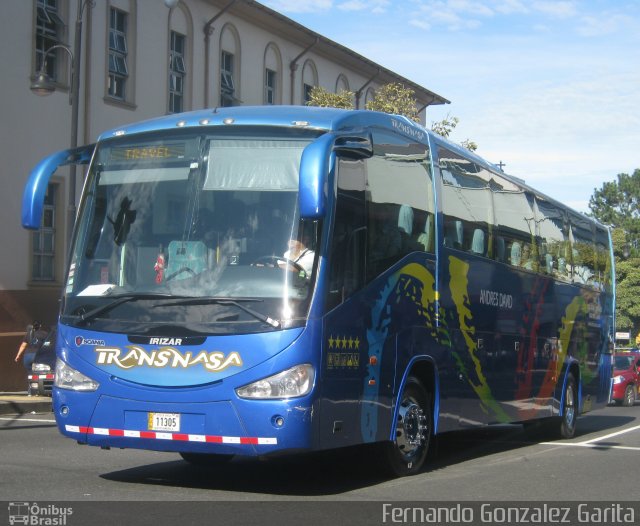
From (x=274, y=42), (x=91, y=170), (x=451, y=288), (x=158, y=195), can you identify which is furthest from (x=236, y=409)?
(x=274, y=42)

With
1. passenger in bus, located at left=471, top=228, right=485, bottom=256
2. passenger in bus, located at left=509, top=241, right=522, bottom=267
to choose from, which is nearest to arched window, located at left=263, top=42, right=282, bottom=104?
passenger in bus, located at left=509, top=241, right=522, bottom=267

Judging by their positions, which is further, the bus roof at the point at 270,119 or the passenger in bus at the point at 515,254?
the passenger in bus at the point at 515,254

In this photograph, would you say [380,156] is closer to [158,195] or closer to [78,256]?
[158,195]

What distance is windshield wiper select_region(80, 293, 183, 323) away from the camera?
8.66 m

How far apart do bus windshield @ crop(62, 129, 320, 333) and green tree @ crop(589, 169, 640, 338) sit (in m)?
68.3

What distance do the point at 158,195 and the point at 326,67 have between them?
30.6 metres

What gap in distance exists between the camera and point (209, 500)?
8.47 metres

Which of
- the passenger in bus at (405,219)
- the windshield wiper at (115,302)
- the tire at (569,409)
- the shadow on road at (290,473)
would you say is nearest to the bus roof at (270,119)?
the passenger in bus at (405,219)

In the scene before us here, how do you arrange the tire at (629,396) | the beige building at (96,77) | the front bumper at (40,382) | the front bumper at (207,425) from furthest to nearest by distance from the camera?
1. the tire at (629,396)
2. the beige building at (96,77)
3. the front bumper at (40,382)
4. the front bumper at (207,425)

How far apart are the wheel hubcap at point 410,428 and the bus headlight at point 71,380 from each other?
9.78 ft

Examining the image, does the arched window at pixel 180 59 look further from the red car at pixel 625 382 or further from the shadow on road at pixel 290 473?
the shadow on road at pixel 290 473

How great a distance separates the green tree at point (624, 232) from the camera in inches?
3152

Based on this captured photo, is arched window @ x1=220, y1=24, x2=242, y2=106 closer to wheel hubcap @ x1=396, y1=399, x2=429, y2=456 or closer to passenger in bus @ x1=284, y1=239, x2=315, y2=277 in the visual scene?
wheel hubcap @ x1=396, y1=399, x2=429, y2=456
